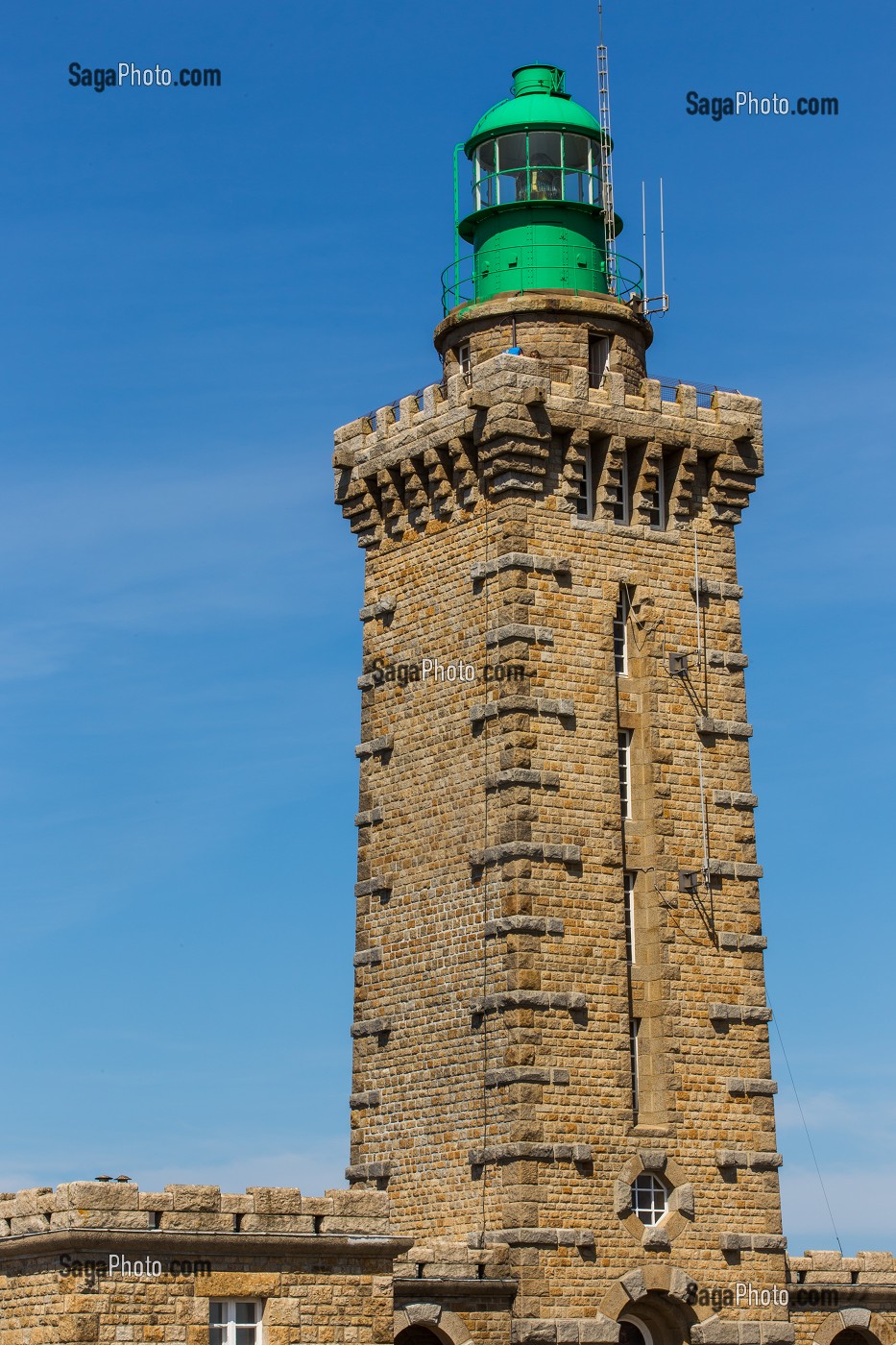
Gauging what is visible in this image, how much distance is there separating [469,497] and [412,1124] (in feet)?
36.6

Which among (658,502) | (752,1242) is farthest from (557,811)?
(752,1242)

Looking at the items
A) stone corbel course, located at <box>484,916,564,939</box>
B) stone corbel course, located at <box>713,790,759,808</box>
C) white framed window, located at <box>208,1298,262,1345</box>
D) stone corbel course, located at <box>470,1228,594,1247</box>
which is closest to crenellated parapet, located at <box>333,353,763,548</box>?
stone corbel course, located at <box>713,790,759,808</box>

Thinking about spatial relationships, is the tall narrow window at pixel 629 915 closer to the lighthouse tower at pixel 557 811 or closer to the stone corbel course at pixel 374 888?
the lighthouse tower at pixel 557 811

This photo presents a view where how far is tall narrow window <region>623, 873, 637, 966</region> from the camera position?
140ft

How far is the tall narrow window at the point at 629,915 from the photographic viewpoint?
42.6 m

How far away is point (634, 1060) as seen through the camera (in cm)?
4212

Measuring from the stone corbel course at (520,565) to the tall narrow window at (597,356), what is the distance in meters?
4.27

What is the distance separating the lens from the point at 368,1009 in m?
44.7

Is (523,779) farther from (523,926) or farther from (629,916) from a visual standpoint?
(629,916)

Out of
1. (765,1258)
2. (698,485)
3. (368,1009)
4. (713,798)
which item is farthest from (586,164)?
(765,1258)

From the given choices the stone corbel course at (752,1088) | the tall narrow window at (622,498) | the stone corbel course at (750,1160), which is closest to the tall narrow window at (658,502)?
the tall narrow window at (622,498)

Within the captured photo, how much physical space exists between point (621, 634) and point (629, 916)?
5.12m

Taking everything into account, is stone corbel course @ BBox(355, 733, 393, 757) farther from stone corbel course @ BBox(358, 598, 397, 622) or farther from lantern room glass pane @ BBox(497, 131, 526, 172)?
lantern room glass pane @ BBox(497, 131, 526, 172)

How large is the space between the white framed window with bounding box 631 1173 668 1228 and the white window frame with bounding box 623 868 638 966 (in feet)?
12.2
